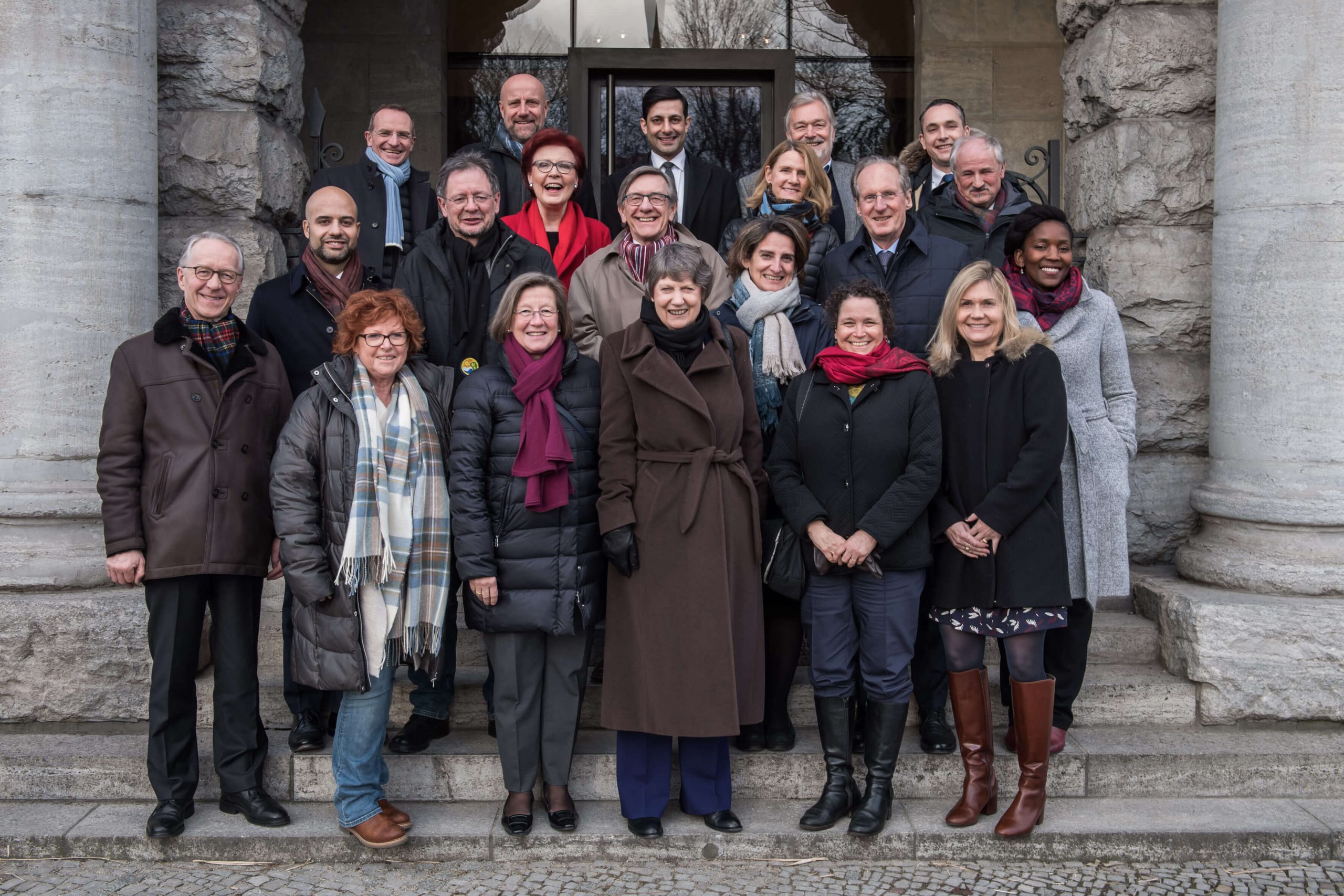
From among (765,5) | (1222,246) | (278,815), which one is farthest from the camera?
(765,5)

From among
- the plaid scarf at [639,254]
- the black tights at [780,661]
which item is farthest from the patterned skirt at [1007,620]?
the plaid scarf at [639,254]

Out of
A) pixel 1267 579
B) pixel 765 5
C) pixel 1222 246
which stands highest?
pixel 765 5

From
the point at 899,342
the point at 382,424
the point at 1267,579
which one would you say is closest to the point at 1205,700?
the point at 1267,579

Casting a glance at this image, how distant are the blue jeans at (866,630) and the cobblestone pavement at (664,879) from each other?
0.61 meters

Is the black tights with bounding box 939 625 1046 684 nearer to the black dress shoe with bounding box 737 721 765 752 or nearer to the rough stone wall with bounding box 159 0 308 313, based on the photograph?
the black dress shoe with bounding box 737 721 765 752

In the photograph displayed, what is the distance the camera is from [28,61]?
4918mm

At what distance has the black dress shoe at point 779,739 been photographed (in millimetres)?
4445

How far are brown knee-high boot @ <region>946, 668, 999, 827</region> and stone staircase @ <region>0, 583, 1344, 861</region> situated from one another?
0.30ft

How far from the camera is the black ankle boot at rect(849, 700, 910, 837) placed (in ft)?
13.2

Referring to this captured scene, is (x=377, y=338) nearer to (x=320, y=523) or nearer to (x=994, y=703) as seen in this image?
(x=320, y=523)

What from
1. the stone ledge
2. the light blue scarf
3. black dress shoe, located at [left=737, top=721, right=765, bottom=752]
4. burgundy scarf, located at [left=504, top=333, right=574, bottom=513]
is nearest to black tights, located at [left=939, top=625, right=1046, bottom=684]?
black dress shoe, located at [left=737, top=721, right=765, bottom=752]

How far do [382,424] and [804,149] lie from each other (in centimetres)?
211

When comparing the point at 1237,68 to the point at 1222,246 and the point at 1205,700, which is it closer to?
the point at 1222,246

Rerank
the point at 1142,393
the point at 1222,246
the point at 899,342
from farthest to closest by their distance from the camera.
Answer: the point at 1142,393 → the point at 1222,246 → the point at 899,342
